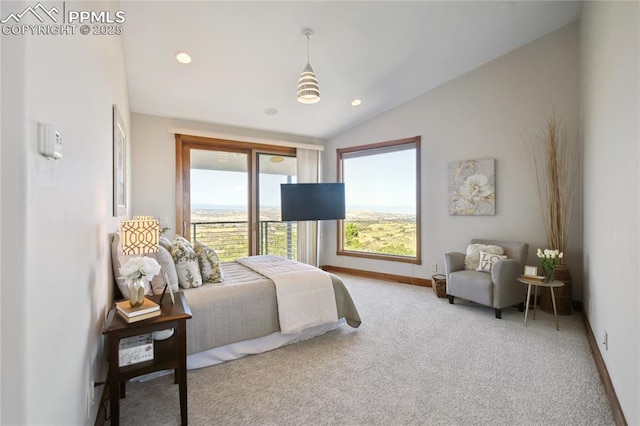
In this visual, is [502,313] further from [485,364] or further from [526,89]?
[526,89]

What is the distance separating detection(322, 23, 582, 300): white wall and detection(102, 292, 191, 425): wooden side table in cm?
400

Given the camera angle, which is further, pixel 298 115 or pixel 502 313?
pixel 298 115

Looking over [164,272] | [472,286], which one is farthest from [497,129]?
[164,272]

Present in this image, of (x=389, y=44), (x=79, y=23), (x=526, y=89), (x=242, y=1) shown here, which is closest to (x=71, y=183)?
(x=79, y=23)

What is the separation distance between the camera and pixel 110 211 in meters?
2.49

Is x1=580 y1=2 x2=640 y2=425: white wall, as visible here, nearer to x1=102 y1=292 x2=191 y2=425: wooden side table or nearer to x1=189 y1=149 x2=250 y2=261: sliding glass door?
x1=102 y1=292 x2=191 y2=425: wooden side table

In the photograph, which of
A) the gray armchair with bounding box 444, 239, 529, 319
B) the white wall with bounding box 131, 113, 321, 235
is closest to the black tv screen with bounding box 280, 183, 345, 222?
the white wall with bounding box 131, 113, 321, 235

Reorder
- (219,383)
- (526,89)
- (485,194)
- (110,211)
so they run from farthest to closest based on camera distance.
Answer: (485,194)
(526,89)
(110,211)
(219,383)

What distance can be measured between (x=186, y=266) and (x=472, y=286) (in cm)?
318

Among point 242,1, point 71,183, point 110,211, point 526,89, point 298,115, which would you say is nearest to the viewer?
point 71,183

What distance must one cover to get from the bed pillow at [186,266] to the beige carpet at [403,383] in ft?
2.27

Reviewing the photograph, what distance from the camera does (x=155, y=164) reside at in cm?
446

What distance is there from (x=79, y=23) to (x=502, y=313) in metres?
4.49

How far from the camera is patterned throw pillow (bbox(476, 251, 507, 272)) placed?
3928mm
